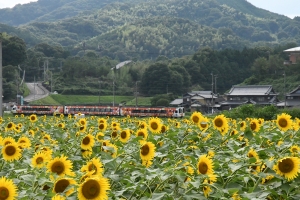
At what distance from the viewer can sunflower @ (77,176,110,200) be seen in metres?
2.62

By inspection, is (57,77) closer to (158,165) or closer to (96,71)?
(96,71)

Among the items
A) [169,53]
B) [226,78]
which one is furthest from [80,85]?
[169,53]

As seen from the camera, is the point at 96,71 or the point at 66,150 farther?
the point at 96,71

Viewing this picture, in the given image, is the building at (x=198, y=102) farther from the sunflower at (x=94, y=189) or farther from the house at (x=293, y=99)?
the sunflower at (x=94, y=189)

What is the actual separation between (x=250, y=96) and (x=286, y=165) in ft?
179

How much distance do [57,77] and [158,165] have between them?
2906 inches

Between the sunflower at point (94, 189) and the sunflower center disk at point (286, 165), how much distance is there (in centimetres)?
98

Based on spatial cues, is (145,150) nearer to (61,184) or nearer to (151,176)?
(151,176)

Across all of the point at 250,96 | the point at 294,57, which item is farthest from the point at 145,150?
the point at 294,57

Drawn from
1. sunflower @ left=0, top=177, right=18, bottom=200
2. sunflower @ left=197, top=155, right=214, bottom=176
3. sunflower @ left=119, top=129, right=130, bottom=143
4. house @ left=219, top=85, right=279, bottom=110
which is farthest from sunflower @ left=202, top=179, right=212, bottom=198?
house @ left=219, top=85, right=279, bottom=110

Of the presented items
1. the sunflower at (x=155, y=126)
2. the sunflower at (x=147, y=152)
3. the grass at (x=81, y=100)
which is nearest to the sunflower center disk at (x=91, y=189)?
the sunflower at (x=147, y=152)

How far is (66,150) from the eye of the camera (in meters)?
5.41

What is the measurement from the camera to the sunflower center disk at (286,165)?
3082mm

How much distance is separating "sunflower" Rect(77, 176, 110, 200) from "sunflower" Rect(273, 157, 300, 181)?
0.98 metres
